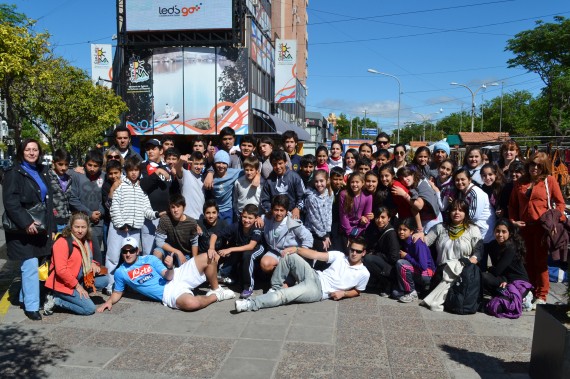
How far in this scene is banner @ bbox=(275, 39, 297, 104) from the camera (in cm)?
2711

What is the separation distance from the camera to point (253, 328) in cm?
500

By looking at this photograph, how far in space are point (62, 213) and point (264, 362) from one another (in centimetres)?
327

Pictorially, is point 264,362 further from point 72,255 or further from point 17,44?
point 17,44

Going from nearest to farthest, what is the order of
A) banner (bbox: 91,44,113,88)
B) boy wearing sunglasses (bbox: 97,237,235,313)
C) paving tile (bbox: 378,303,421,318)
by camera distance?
1. paving tile (bbox: 378,303,421,318)
2. boy wearing sunglasses (bbox: 97,237,235,313)
3. banner (bbox: 91,44,113,88)

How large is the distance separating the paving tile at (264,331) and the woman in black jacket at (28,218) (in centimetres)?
231

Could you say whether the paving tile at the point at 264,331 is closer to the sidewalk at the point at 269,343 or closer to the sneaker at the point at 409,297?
the sidewalk at the point at 269,343

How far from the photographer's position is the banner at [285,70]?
88.9ft

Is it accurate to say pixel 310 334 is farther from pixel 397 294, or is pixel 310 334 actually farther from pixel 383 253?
pixel 383 253

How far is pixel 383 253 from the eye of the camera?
6215 mm

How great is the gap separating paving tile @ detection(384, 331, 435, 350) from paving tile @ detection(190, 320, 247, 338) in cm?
150

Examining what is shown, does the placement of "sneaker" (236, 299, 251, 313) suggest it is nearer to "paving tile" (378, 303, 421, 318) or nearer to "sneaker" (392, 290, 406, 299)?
"paving tile" (378, 303, 421, 318)

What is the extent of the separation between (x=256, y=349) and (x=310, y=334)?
65cm

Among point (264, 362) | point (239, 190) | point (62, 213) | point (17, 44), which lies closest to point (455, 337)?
point (264, 362)

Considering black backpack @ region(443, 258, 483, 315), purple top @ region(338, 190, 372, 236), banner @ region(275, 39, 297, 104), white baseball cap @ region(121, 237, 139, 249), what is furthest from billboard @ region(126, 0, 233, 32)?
black backpack @ region(443, 258, 483, 315)
